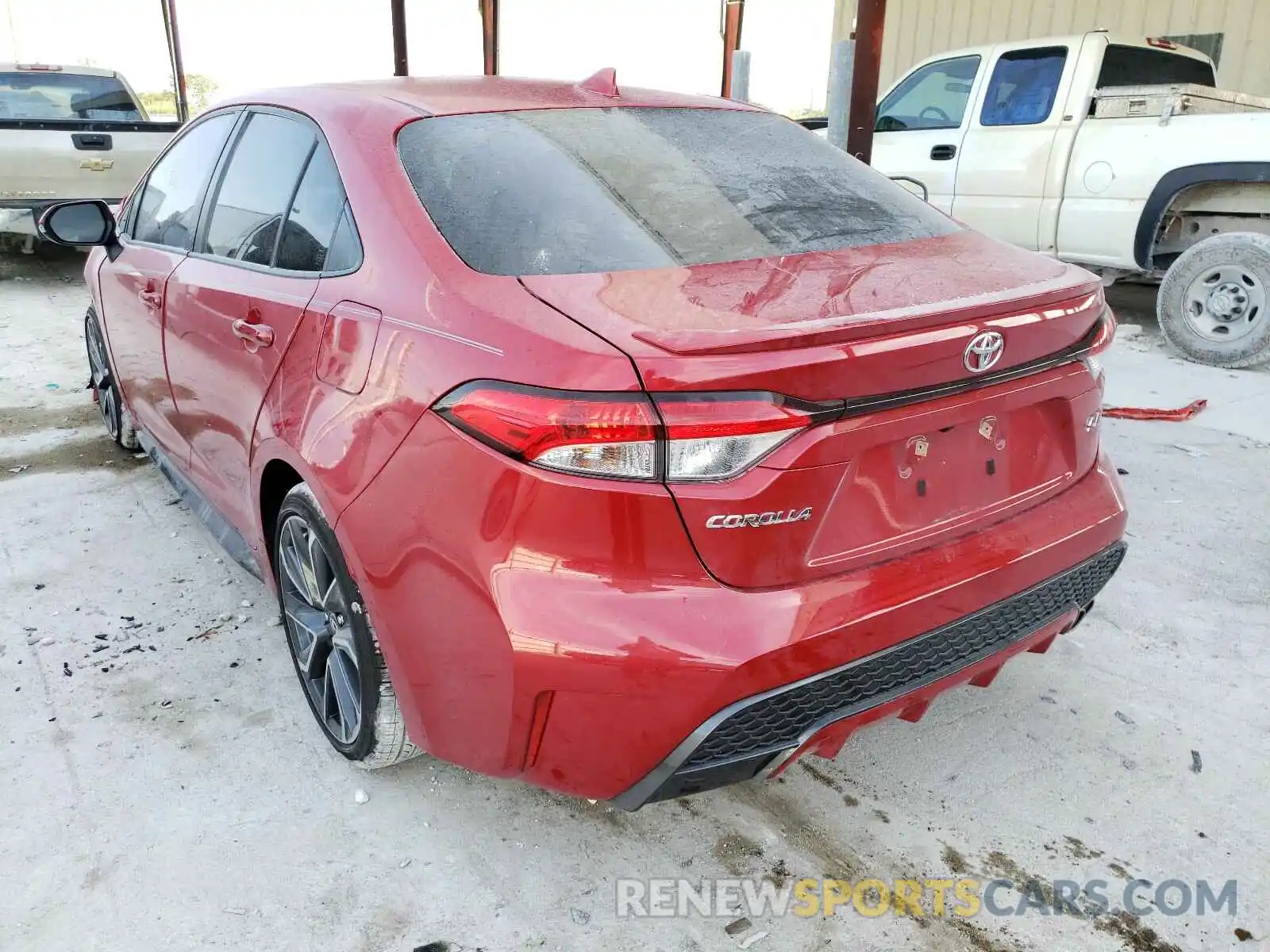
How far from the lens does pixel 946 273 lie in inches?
80.0

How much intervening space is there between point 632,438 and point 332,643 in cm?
116

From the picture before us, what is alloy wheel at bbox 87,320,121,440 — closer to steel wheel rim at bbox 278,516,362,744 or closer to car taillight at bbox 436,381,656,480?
steel wheel rim at bbox 278,516,362,744

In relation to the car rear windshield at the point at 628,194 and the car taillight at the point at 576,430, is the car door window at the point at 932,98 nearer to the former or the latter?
the car rear windshield at the point at 628,194

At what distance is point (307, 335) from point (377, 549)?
1.82ft

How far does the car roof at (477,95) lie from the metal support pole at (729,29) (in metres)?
9.47

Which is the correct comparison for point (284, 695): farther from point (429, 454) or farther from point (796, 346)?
point (796, 346)

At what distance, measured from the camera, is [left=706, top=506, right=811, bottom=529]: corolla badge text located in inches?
64.1

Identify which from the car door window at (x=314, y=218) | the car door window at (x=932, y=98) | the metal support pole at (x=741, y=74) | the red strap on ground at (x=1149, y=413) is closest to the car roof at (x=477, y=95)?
the car door window at (x=314, y=218)

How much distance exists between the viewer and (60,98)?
9.15m

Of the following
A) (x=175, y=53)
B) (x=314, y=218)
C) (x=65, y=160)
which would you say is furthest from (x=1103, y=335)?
(x=175, y=53)

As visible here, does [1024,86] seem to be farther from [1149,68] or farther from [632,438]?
[632,438]

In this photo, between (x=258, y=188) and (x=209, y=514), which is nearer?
(x=258, y=188)

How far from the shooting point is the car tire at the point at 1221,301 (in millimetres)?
5941

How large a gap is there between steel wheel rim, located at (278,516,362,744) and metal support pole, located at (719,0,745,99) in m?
10.4
